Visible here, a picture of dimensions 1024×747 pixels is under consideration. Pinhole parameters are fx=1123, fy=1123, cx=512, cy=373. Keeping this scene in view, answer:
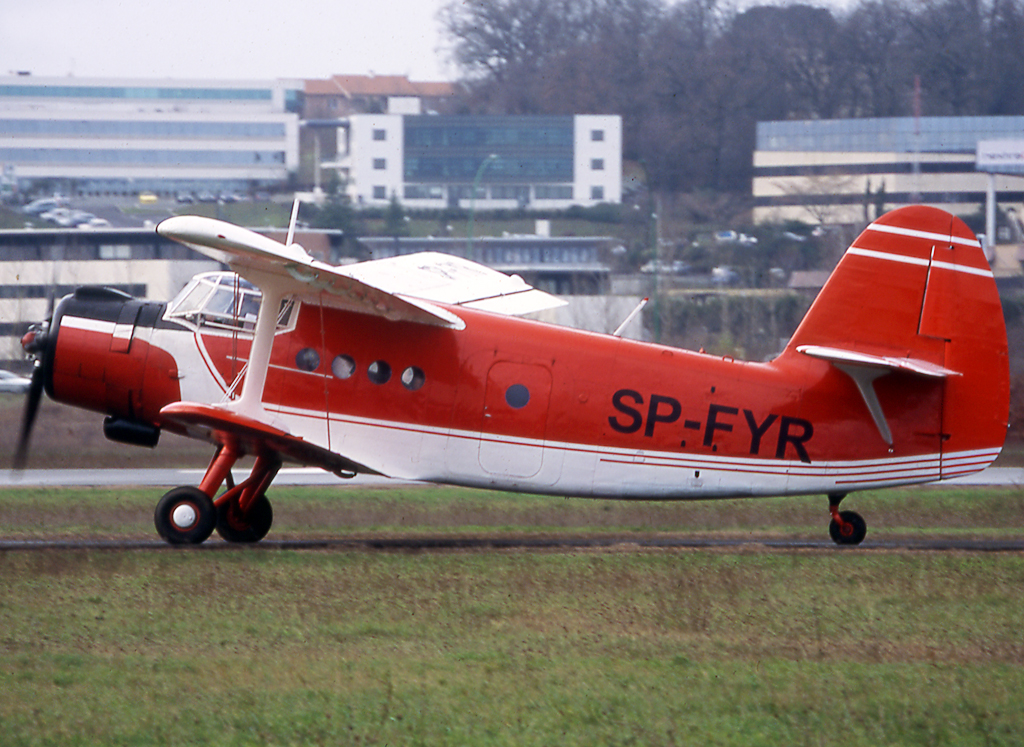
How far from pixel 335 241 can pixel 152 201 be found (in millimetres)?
14293

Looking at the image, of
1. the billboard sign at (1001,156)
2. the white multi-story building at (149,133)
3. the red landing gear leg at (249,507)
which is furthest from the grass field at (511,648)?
the white multi-story building at (149,133)

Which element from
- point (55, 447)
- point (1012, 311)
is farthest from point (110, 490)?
point (1012, 311)

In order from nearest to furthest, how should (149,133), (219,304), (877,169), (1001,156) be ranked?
(219,304) → (1001,156) → (877,169) → (149,133)

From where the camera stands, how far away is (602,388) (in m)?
12.0

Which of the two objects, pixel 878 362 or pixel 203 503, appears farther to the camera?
pixel 203 503

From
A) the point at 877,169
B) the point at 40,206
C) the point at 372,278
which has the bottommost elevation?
the point at 372,278

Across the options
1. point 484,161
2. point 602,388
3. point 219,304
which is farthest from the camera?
point 484,161

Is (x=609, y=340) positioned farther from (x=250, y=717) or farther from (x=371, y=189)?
(x=371, y=189)

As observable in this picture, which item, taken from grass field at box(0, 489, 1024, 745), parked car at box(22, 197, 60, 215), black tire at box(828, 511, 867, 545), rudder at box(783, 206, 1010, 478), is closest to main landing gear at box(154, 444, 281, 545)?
grass field at box(0, 489, 1024, 745)

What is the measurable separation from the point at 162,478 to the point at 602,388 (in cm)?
1350

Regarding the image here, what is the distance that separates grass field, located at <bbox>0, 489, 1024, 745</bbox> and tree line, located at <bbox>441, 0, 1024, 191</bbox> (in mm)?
36700

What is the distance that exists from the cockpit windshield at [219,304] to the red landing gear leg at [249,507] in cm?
152

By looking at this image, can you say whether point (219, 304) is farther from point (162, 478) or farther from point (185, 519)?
point (162, 478)

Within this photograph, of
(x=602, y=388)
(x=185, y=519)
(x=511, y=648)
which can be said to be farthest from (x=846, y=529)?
(x=185, y=519)
